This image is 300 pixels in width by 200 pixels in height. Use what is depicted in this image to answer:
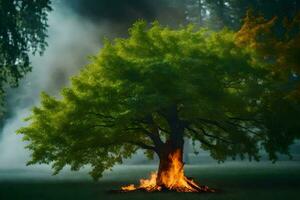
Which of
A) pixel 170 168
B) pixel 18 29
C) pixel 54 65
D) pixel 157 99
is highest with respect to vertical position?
pixel 54 65

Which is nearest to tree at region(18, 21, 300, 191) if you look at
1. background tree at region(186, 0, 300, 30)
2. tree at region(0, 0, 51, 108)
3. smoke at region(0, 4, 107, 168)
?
tree at region(0, 0, 51, 108)

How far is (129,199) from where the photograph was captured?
78.8 ft

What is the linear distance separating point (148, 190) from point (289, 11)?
106 ft

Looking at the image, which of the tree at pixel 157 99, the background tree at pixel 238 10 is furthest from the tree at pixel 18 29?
the background tree at pixel 238 10

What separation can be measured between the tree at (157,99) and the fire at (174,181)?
6cm

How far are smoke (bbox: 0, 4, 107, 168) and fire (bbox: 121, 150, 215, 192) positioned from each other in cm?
3315

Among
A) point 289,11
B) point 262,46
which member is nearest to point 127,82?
point 262,46

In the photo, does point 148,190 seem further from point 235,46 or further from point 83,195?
point 235,46

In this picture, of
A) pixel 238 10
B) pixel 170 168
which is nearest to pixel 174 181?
pixel 170 168

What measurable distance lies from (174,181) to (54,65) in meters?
49.1

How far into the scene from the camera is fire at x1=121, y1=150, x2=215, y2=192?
28.5 meters

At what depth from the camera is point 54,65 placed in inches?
2950

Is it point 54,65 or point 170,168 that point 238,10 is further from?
point 170,168

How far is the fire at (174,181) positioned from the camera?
28531mm
